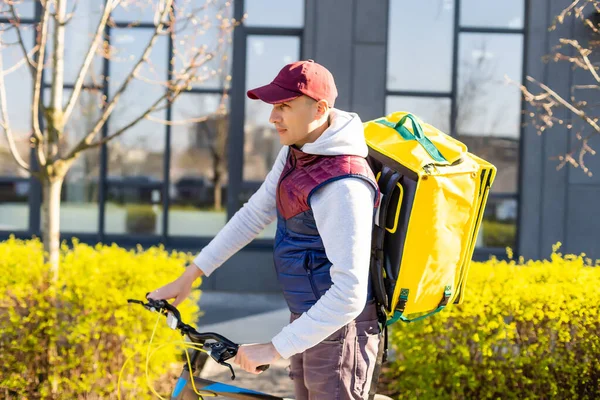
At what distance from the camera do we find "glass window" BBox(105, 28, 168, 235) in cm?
827

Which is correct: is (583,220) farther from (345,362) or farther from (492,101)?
(345,362)

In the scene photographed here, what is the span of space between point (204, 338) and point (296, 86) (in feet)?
2.87

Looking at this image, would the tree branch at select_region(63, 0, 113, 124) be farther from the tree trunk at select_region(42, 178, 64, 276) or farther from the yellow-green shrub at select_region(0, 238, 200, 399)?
the yellow-green shrub at select_region(0, 238, 200, 399)

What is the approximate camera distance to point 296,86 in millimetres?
2156

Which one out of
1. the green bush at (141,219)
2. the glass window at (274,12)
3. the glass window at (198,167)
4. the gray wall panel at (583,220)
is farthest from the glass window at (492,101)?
the green bush at (141,219)

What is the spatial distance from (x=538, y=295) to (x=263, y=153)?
4762 millimetres

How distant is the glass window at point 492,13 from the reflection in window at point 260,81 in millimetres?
2033

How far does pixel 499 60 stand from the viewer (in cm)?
823

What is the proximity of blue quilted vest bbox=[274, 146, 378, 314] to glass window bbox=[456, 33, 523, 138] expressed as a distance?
6.28m

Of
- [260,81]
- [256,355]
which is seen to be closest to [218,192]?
[260,81]

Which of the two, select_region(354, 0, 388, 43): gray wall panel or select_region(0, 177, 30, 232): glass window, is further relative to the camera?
select_region(0, 177, 30, 232): glass window

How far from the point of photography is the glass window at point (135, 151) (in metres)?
8.27

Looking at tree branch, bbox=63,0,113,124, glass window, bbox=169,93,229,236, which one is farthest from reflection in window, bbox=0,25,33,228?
tree branch, bbox=63,0,113,124

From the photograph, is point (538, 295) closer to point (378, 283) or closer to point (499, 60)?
point (378, 283)
